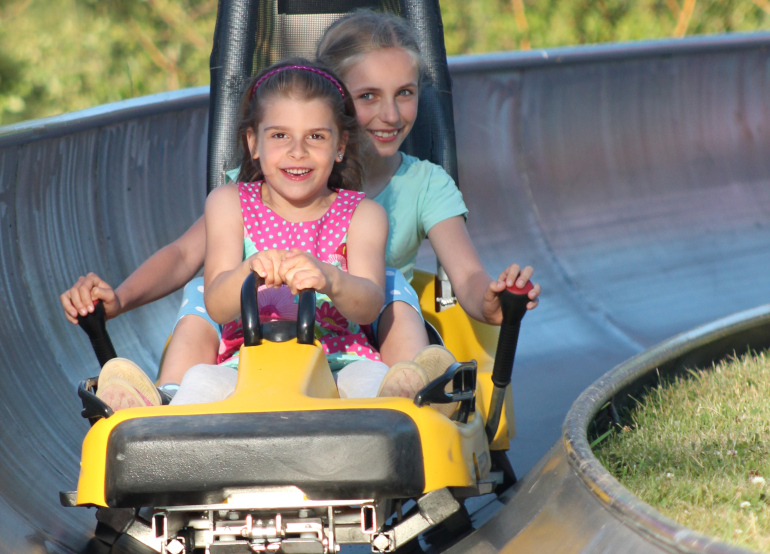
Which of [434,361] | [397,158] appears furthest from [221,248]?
[397,158]

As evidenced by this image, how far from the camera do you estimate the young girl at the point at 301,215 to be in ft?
6.33

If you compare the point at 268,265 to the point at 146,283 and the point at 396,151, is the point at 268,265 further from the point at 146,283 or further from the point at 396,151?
the point at 396,151

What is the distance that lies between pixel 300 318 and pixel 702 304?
2883 mm

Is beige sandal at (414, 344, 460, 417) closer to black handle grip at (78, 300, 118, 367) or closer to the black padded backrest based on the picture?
black handle grip at (78, 300, 118, 367)

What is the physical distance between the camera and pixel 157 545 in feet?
5.70

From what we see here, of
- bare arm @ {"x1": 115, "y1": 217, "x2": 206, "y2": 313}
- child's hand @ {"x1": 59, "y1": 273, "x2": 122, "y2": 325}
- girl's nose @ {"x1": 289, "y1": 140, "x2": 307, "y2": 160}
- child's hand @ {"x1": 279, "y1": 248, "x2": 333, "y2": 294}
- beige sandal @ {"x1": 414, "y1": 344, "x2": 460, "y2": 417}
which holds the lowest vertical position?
beige sandal @ {"x1": 414, "y1": 344, "x2": 460, "y2": 417}

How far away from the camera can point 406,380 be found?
1645 mm

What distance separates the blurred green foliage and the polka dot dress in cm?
683

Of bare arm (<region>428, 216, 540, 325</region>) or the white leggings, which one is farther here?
bare arm (<region>428, 216, 540, 325</region>)

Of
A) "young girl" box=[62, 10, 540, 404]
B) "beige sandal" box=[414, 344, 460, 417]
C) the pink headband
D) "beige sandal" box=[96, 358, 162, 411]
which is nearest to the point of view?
"beige sandal" box=[96, 358, 162, 411]

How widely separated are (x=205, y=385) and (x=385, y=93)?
3.28ft

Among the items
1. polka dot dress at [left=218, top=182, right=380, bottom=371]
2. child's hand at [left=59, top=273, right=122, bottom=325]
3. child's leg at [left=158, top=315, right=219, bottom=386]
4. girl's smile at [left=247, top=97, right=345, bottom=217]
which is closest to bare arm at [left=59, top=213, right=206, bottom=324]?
child's hand at [left=59, top=273, right=122, bottom=325]

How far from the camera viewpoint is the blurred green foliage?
28.1 ft

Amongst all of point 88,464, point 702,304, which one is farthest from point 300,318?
point 702,304
